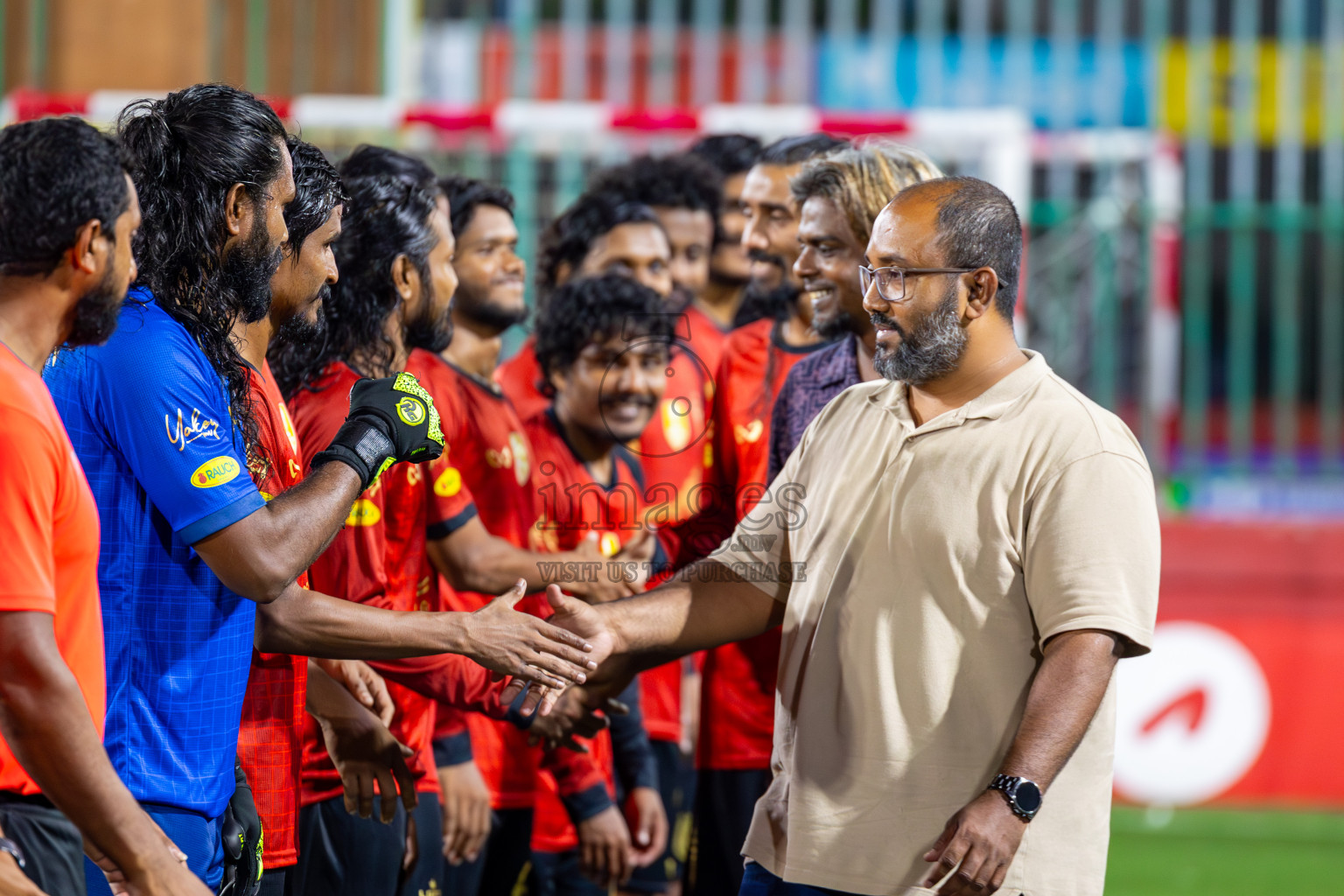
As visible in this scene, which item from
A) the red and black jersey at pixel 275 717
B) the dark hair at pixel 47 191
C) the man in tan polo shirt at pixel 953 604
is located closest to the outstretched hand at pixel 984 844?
the man in tan polo shirt at pixel 953 604

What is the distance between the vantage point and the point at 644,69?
8953 mm

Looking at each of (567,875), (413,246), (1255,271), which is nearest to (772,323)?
(413,246)

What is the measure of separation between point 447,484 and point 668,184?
280 centimetres

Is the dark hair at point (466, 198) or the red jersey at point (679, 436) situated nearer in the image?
the dark hair at point (466, 198)

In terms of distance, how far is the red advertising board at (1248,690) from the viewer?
7.46 metres

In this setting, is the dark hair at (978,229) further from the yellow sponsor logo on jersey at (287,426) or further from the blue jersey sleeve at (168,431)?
the blue jersey sleeve at (168,431)

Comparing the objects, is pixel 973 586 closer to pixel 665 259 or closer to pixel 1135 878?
pixel 665 259

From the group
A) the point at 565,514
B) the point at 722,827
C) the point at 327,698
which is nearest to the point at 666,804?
the point at 722,827

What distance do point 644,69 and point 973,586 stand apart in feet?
21.8

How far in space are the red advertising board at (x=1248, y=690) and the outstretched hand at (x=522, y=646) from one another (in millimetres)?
4933

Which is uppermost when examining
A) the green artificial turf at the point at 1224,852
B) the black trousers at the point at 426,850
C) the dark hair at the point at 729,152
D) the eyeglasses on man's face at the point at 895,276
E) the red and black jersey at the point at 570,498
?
the dark hair at the point at 729,152

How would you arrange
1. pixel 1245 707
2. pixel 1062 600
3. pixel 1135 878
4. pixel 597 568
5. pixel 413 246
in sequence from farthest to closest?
1. pixel 1245 707
2. pixel 1135 878
3. pixel 597 568
4. pixel 413 246
5. pixel 1062 600

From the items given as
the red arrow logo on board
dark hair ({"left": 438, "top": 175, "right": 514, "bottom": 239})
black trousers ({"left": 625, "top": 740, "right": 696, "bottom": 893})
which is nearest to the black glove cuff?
dark hair ({"left": 438, "top": 175, "right": 514, "bottom": 239})

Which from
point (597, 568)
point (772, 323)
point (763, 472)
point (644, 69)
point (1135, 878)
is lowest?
point (1135, 878)
